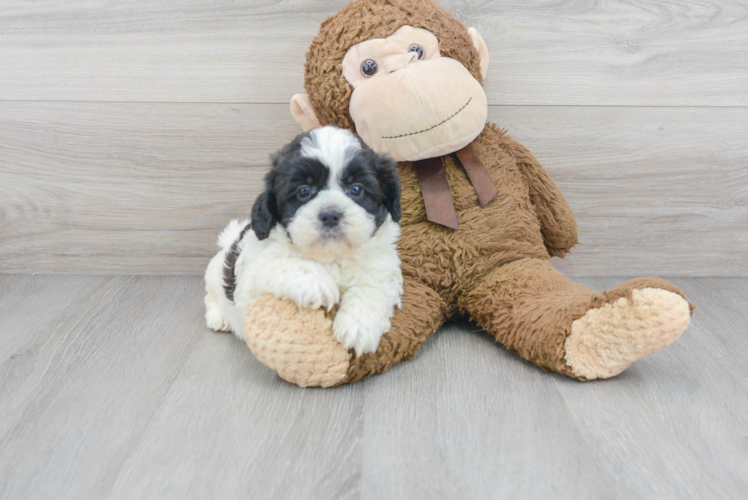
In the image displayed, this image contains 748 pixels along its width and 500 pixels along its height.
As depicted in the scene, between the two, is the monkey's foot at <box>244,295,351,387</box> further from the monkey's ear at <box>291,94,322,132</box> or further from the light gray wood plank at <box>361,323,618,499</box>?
the monkey's ear at <box>291,94,322,132</box>

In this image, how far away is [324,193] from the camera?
106cm

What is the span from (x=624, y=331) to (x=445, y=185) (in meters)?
0.53

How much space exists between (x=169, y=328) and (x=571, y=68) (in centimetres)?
133

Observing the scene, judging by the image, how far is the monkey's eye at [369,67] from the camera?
4.27ft

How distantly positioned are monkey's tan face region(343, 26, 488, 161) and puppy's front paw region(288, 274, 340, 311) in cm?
36

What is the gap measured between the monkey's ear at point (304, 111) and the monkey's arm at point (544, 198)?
523 mm

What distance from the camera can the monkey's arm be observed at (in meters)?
1.47

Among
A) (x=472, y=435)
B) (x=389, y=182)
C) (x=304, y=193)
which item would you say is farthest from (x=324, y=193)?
(x=472, y=435)

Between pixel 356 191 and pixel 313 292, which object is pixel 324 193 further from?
pixel 313 292

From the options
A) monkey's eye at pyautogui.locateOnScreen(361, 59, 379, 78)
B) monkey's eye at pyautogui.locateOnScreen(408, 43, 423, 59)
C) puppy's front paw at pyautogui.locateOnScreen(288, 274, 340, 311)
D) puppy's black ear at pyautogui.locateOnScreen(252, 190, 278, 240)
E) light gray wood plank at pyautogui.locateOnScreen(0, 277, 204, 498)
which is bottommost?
light gray wood plank at pyautogui.locateOnScreen(0, 277, 204, 498)

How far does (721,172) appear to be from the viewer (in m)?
1.70

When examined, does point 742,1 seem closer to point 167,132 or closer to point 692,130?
point 692,130

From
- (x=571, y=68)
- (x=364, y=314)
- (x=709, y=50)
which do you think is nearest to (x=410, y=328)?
(x=364, y=314)

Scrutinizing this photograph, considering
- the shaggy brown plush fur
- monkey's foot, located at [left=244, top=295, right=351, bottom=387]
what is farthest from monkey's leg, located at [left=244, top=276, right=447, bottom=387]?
the shaggy brown plush fur
